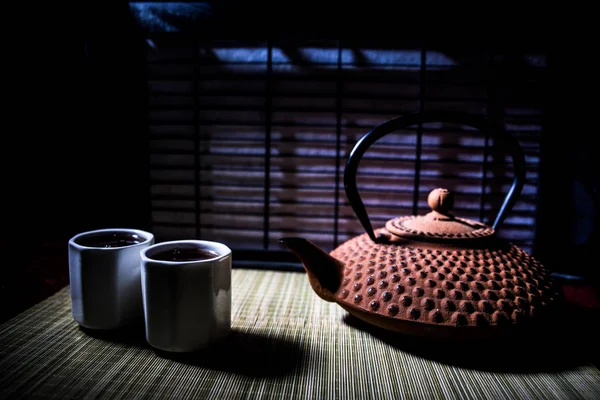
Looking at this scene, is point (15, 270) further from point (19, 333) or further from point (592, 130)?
point (592, 130)

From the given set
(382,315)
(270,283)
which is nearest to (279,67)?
(270,283)

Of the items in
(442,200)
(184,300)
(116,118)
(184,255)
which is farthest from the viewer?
(116,118)

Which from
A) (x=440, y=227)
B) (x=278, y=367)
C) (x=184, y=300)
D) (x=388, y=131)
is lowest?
(x=278, y=367)

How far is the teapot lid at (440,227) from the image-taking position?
3.28 feet

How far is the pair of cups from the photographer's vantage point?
827mm

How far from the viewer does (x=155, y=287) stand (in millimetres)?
830

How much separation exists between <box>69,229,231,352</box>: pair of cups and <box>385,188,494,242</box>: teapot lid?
47 centimetres

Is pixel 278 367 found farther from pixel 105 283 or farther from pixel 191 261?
pixel 105 283

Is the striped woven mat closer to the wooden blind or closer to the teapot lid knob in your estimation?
the teapot lid knob

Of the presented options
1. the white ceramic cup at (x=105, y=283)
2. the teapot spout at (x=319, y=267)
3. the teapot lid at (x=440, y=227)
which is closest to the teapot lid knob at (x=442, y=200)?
the teapot lid at (x=440, y=227)

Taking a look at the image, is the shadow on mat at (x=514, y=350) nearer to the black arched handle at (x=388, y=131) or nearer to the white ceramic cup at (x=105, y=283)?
the black arched handle at (x=388, y=131)

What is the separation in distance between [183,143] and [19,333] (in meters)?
0.93

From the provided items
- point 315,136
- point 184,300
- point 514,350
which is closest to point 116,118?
point 315,136

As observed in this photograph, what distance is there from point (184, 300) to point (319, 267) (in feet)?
1.14
